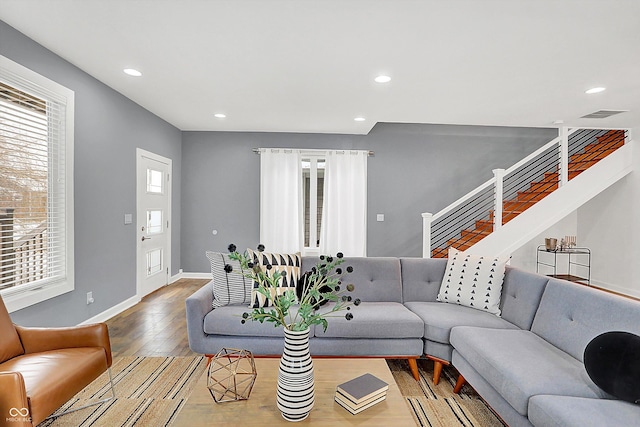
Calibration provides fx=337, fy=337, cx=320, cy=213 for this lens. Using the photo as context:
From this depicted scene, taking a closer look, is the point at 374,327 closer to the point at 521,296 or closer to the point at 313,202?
the point at 521,296

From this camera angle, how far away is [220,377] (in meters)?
1.69

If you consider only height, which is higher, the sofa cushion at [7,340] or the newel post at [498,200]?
the newel post at [498,200]

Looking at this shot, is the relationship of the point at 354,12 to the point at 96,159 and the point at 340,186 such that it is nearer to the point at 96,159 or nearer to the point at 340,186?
the point at 96,159

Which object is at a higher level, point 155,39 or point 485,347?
point 155,39

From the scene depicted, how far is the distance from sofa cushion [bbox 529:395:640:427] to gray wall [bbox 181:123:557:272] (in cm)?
438

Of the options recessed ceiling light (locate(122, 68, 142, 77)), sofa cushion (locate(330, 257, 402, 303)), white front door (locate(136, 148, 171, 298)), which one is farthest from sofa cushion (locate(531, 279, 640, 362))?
white front door (locate(136, 148, 171, 298))

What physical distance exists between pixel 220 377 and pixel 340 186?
4.36m

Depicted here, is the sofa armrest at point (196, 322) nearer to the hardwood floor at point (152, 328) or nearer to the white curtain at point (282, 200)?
the hardwood floor at point (152, 328)

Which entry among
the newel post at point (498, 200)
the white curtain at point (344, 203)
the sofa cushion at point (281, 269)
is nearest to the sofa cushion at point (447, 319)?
the sofa cushion at point (281, 269)

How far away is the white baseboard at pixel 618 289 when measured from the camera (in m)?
4.95

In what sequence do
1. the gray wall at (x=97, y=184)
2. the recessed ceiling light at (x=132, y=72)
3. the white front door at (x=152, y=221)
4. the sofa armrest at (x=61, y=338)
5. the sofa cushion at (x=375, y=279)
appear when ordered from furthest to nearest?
the white front door at (x=152, y=221), the recessed ceiling light at (x=132, y=72), the sofa cushion at (x=375, y=279), the gray wall at (x=97, y=184), the sofa armrest at (x=61, y=338)

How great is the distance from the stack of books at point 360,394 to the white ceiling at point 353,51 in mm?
2177

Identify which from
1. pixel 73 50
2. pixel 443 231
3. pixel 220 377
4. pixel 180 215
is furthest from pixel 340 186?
pixel 220 377

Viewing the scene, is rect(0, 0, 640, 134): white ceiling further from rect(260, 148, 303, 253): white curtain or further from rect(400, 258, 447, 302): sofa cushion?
rect(400, 258, 447, 302): sofa cushion
